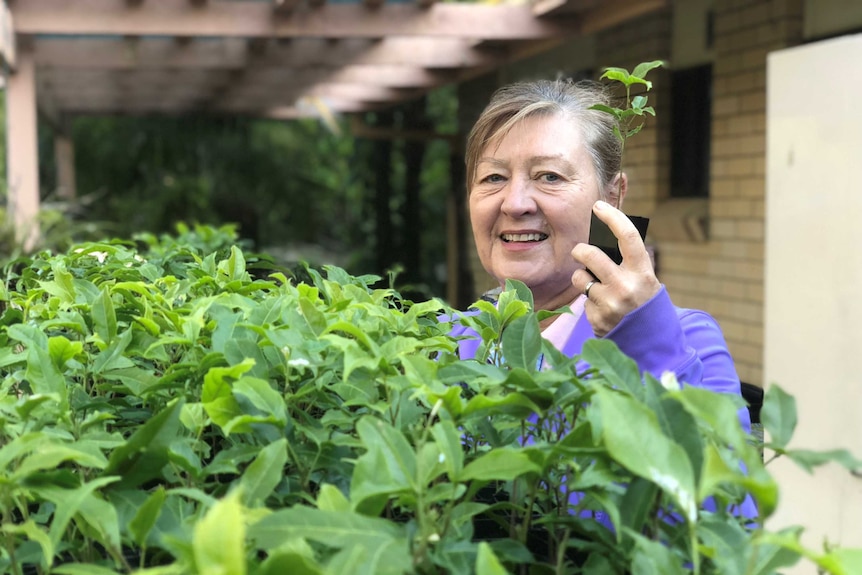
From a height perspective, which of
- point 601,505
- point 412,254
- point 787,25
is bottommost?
point 412,254

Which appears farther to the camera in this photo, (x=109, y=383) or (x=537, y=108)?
(x=537, y=108)

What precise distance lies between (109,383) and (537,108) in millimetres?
1228

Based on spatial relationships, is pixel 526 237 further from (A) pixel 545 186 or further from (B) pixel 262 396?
(B) pixel 262 396

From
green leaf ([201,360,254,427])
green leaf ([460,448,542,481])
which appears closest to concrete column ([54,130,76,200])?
green leaf ([201,360,254,427])

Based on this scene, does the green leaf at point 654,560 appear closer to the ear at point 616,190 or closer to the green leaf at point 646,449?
the green leaf at point 646,449

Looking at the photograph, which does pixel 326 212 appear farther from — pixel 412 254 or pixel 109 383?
pixel 109 383

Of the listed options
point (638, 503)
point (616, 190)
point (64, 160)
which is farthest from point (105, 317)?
point (64, 160)

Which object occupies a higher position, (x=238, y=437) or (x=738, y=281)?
(x=238, y=437)

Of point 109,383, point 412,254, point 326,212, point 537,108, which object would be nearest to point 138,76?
point 412,254

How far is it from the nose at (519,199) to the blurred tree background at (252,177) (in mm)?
10322

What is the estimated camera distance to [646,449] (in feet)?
2.40

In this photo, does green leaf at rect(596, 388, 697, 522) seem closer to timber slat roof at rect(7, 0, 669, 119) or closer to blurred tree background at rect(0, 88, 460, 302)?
timber slat roof at rect(7, 0, 669, 119)

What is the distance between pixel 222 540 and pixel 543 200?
1614mm

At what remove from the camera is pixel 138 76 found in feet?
34.2
